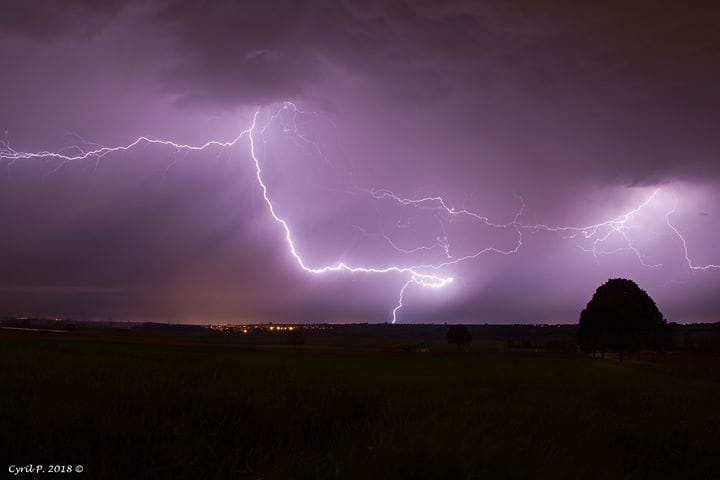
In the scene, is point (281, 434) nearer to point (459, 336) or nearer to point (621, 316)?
point (621, 316)

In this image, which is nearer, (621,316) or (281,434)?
(281,434)

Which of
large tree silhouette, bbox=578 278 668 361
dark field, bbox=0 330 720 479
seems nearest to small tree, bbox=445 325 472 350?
large tree silhouette, bbox=578 278 668 361

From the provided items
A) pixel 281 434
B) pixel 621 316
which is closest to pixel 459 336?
pixel 621 316

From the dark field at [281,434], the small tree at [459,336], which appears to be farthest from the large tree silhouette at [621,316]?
the dark field at [281,434]

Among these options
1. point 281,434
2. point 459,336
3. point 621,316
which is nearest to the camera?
point 281,434

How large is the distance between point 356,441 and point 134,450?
1851mm

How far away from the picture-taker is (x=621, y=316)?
5128cm

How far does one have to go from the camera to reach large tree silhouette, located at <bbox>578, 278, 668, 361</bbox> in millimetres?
51125

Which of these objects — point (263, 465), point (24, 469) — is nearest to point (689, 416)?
point (263, 465)

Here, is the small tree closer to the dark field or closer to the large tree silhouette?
the large tree silhouette

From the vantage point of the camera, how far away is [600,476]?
4.44 m

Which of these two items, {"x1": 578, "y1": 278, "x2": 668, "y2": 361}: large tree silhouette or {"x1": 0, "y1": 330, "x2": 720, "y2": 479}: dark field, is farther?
{"x1": 578, "y1": 278, "x2": 668, "y2": 361}: large tree silhouette

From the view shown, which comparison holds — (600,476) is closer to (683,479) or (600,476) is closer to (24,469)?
(683,479)

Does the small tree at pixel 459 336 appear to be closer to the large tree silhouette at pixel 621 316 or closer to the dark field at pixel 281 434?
the large tree silhouette at pixel 621 316
